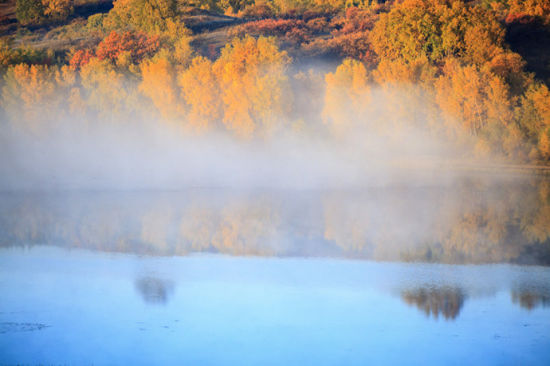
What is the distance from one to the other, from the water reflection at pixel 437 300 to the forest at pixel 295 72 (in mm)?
18049

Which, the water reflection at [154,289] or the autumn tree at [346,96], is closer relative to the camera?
the water reflection at [154,289]

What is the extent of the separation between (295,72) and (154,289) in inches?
997

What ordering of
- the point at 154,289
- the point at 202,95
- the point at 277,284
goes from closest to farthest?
the point at 154,289 → the point at 277,284 → the point at 202,95

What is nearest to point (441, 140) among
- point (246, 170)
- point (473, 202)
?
point (246, 170)

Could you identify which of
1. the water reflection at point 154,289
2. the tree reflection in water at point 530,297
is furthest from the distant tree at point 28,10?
the tree reflection in water at point 530,297

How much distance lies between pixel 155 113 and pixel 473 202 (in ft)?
73.9

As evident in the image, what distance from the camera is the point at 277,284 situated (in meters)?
9.95

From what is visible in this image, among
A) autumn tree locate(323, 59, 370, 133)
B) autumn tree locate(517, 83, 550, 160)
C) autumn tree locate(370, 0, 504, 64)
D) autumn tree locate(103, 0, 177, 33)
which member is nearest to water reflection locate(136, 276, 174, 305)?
autumn tree locate(517, 83, 550, 160)

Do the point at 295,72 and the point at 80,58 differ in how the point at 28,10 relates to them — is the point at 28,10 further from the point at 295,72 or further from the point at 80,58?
the point at 295,72

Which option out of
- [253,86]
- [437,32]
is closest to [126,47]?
[253,86]

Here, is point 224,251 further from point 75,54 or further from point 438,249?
point 75,54

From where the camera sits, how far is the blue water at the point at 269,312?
7395mm

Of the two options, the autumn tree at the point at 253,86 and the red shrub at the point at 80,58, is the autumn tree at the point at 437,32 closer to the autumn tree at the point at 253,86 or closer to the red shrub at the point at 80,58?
the autumn tree at the point at 253,86

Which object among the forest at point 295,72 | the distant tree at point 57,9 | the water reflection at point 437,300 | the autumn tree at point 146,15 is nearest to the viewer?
the water reflection at point 437,300
